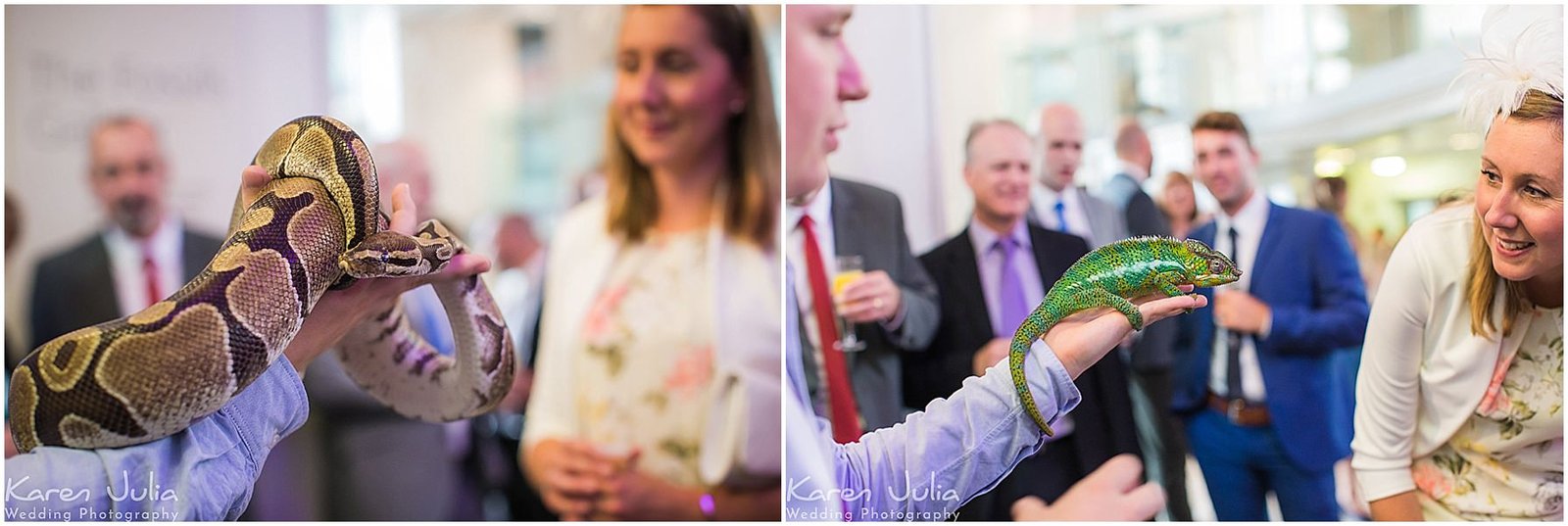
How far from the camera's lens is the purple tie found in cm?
210

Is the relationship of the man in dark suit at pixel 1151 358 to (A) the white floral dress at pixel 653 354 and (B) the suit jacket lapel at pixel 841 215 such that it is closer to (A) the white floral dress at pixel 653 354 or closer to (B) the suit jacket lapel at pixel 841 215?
(B) the suit jacket lapel at pixel 841 215

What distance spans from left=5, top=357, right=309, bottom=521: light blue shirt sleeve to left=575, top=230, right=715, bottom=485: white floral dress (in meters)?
1.10

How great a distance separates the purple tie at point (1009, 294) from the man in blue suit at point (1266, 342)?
0.38 m

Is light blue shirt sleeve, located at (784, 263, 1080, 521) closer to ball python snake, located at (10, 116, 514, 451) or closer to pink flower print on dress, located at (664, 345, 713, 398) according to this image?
pink flower print on dress, located at (664, 345, 713, 398)

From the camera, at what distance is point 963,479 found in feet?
5.77

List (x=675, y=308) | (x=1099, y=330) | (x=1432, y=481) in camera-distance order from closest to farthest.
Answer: (x=1099, y=330) < (x=1432, y=481) < (x=675, y=308)

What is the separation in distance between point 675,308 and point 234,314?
1310 millimetres

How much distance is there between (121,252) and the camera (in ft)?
9.70

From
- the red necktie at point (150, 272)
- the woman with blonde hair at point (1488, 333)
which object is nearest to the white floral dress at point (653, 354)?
the red necktie at point (150, 272)

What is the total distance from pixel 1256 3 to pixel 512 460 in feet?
7.81

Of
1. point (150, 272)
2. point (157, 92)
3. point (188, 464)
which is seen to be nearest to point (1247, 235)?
point (188, 464)

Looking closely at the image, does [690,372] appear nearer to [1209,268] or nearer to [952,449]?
[952,449]

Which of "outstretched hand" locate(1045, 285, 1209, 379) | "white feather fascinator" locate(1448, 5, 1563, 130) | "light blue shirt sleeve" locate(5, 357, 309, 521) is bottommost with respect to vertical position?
"light blue shirt sleeve" locate(5, 357, 309, 521)

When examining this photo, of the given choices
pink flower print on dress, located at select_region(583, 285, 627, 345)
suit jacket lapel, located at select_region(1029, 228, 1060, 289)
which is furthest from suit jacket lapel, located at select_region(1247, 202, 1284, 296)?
pink flower print on dress, located at select_region(583, 285, 627, 345)
